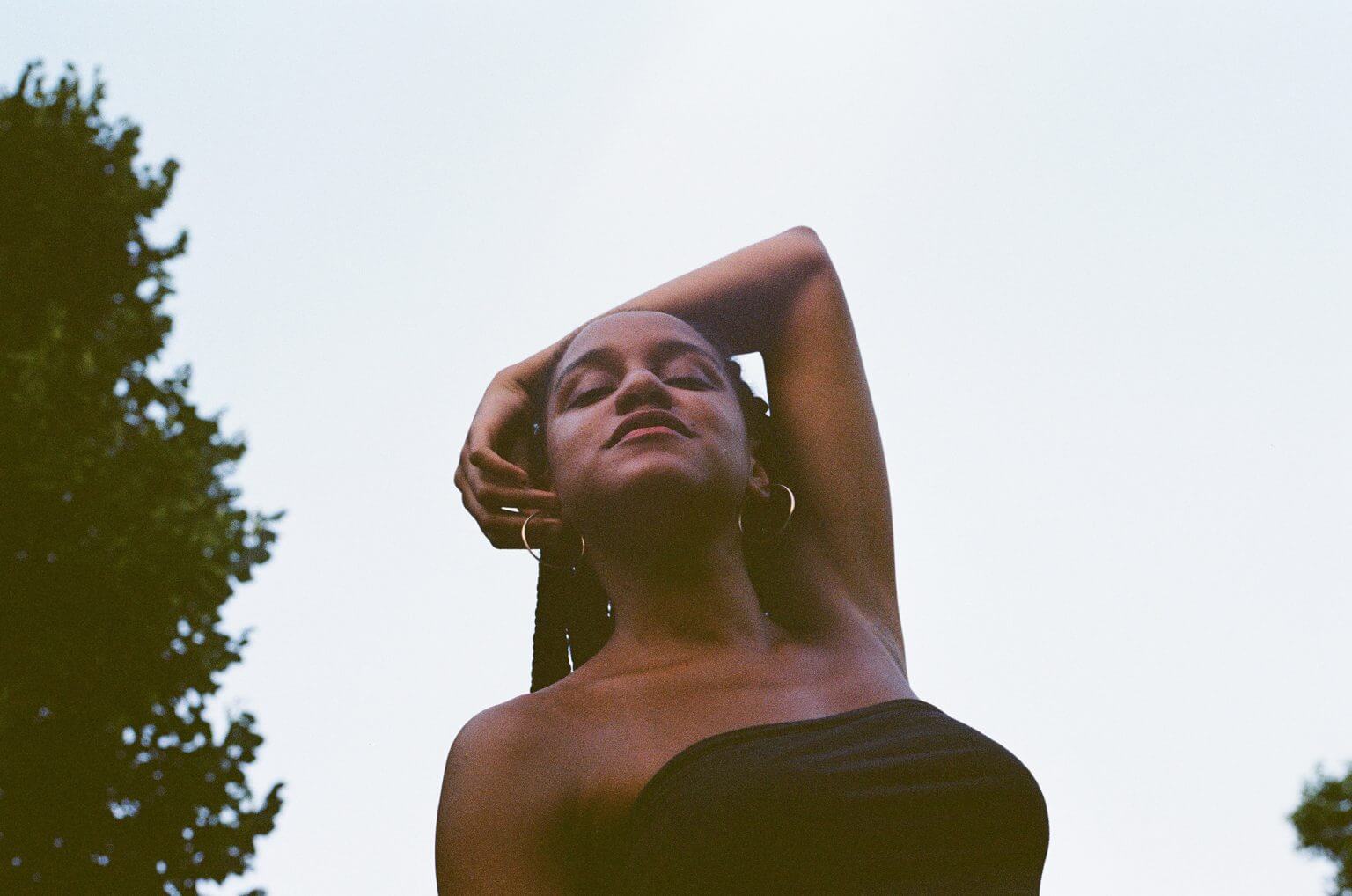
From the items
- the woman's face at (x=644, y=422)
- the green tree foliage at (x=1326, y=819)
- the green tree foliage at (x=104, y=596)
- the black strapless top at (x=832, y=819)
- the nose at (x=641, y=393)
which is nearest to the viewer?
the black strapless top at (x=832, y=819)

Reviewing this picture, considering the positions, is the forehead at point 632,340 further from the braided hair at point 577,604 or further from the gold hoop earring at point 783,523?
the gold hoop earring at point 783,523

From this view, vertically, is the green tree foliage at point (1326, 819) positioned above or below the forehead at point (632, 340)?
below

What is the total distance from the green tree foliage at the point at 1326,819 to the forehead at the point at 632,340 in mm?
22646

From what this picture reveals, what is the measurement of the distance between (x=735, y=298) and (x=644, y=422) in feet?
1.98

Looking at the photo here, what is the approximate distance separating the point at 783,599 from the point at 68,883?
519 cm

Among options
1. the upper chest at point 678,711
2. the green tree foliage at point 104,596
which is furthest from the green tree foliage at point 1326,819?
the upper chest at point 678,711

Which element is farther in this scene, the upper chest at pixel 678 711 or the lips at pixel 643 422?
the lips at pixel 643 422

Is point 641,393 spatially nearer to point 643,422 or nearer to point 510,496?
point 643,422

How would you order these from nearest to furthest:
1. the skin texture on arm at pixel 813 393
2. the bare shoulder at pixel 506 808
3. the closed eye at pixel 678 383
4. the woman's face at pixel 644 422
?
the bare shoulder at pixel 506 808 → the woman's face at pixel 644 422 → the closed eye at pixel 678 383 → the skin texture on arm at pixel 813 393

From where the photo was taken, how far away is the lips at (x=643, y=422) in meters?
2.32

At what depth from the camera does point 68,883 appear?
6.12 meters

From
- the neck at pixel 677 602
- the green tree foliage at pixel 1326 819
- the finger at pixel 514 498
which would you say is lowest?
the green tree foliage at pixel 1326 819

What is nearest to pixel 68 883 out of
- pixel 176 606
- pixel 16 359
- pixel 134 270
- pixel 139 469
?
pixel 176 606

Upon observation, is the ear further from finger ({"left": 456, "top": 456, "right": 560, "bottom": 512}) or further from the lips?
finger ({"left": 456, "top": 456, "right": 560, "bottom": 512})
